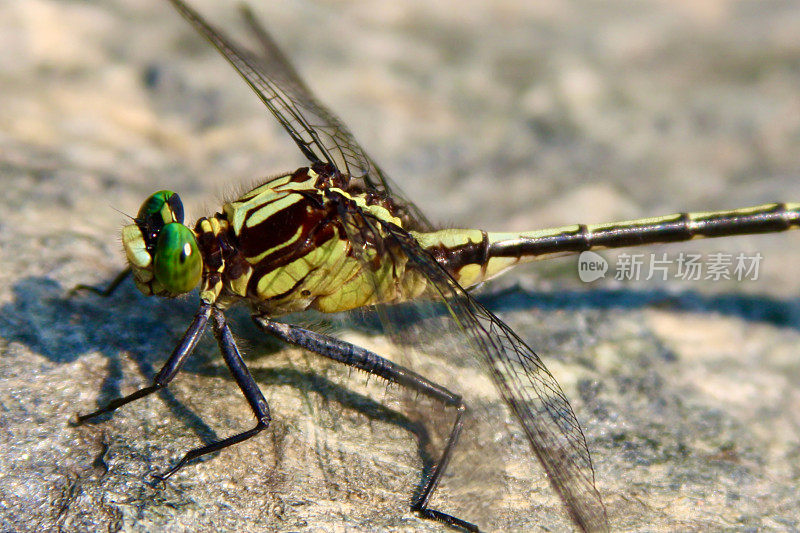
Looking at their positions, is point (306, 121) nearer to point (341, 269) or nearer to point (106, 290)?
point (341, 269)

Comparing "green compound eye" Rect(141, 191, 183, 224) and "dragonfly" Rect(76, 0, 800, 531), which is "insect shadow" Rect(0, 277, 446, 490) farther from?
"green compound eye" Rect(141, 191, 183, 224)

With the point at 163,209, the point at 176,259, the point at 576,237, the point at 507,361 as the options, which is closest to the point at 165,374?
the point at 176,259

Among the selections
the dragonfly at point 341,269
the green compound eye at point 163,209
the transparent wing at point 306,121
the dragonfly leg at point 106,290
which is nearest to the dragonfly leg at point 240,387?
the dragonfly at point 341,269

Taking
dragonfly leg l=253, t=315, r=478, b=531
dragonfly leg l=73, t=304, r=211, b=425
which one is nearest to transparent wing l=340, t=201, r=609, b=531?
dragonfly leg l=253, t=315, r=478, b=531

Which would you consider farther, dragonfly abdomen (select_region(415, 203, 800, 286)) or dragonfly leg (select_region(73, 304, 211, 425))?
dragonfly abdomen (select_region(415, 203, 800, 286))

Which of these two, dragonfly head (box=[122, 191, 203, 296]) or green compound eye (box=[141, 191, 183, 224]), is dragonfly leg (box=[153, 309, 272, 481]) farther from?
green compound eye (box=[141, 191, 183, 224])

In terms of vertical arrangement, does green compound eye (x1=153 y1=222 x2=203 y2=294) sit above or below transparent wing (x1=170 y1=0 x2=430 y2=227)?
below

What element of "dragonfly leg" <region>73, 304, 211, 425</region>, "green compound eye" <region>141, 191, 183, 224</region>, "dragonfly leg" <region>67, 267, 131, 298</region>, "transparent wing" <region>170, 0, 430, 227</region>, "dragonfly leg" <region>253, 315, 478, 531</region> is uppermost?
"transparent wing" <region>170, 0, 430, 227</region>

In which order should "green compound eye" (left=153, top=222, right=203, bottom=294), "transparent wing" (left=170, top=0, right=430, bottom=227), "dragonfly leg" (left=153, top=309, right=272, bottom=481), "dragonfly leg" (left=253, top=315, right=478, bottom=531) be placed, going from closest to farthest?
"dragonfly leg" (left=153, top=309, right=272, bottom=481) < "dragonfly leg" (left=253, top=315, right=478, bottom=531) < "green compound eye" (left=153, top=222, right=203, bottom=294) < "transparent wing" (left=170, top=0, right=430, bottom=227)

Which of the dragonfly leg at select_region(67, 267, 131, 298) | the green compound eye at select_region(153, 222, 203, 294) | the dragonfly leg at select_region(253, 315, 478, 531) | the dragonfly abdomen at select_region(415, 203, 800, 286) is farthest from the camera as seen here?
the dragonfly abdomen at select_region(415, 203, 800, 286)
